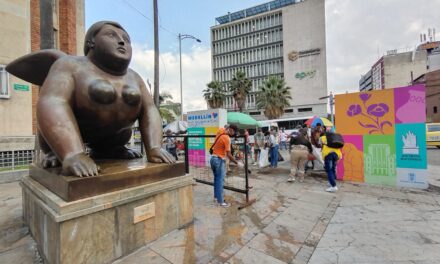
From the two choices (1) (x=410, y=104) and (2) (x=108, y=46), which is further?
(1) (x=410, y=104)

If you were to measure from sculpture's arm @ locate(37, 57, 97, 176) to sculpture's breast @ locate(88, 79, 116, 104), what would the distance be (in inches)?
9.5

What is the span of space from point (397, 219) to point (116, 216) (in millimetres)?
4431

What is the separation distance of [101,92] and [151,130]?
2.56ft

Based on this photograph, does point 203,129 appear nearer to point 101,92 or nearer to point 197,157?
point 197,157

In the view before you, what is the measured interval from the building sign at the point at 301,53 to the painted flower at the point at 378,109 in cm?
4183

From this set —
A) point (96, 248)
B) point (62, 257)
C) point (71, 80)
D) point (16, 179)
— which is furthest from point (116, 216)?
point (16, 179)

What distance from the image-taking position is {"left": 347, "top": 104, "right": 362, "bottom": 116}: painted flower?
22.0 ft

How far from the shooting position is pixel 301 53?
44.8 metres

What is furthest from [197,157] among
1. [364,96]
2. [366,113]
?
[364,96]

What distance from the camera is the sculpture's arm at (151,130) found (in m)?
3.01

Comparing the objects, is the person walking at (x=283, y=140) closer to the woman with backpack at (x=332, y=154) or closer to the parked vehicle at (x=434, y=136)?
the parked vehicle at (x=434, y=136)

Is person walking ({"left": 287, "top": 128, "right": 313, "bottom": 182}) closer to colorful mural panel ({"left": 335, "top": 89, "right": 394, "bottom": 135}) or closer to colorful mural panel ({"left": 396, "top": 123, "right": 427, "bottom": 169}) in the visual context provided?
colorful mural panel ({"left": 335, "top": 89, "right": 394, "bottom": 135})

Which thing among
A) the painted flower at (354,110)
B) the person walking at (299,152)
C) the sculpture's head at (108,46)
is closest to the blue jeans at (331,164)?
the person walking at (299,152)

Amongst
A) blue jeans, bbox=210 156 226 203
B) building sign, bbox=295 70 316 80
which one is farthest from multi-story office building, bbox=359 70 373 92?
blue jeans, bbox=210 156 226 203
